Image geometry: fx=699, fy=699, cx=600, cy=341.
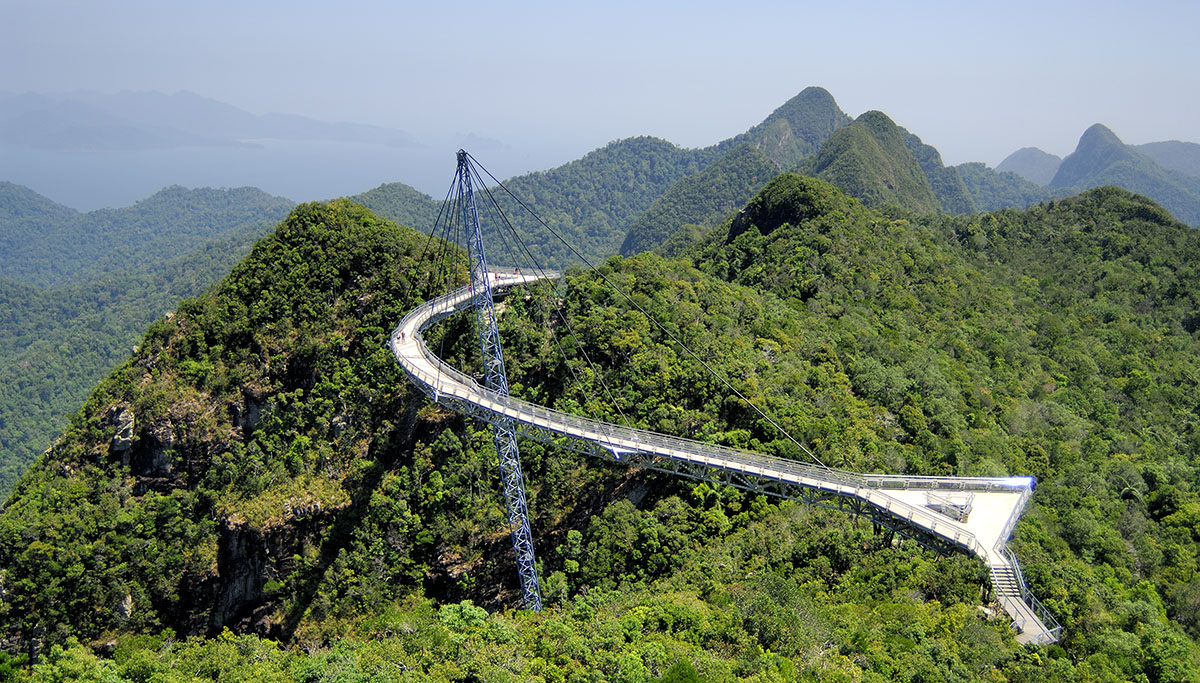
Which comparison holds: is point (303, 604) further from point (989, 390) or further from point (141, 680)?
point (989, 390)

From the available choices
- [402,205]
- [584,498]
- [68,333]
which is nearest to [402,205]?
[402,205]

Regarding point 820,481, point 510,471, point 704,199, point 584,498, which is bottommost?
point 584,498

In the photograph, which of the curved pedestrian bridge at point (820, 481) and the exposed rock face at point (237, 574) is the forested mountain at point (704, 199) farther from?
the curved pedestrian bridge at point (820, 481)

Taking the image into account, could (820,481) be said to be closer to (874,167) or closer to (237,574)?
(237,574)

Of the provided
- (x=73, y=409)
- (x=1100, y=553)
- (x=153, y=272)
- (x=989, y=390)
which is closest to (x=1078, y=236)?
(x=989, y=390)

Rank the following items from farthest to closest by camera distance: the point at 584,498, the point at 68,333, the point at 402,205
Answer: the point at 402,205
the point at 68,333
the point at 584,498

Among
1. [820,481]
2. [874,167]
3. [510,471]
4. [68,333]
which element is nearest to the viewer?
[820,481]

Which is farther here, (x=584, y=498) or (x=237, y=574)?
(x=237, y=574)
